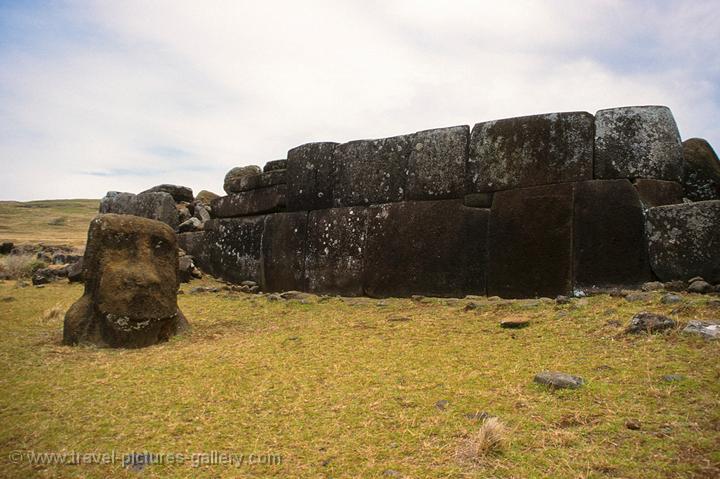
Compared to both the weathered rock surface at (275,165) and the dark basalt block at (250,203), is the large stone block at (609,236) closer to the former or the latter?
the dark basalt block at (250,203)

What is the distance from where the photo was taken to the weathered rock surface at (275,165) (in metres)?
10.1

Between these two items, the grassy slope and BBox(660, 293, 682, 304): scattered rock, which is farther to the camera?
the grassy slope

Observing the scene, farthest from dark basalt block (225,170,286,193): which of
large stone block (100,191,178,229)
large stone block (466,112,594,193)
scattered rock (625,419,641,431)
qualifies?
scattered rock (625,419,641,431)

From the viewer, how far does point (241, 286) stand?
9688 mm

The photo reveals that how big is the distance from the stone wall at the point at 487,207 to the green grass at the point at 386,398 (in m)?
0.96

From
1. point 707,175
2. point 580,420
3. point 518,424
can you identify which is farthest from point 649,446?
point 707,175

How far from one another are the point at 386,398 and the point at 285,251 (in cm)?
611

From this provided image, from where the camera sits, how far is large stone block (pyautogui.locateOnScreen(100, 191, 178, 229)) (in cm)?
1198

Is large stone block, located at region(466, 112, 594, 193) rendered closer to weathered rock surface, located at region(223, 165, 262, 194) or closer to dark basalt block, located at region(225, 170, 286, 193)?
dark basalt block, located at region(225, 170, 286, 193)

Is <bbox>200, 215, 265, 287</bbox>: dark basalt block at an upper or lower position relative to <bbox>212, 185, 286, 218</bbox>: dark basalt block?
lower

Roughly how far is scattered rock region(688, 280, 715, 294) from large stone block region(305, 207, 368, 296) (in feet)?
14.3

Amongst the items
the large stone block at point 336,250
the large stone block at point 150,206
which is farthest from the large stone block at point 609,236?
the large stone block at point 150,206

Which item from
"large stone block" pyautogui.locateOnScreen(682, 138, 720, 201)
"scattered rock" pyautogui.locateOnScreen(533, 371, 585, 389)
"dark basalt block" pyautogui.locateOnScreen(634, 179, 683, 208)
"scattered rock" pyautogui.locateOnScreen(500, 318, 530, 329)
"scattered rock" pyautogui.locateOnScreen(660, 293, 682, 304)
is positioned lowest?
"scattered rock" pyautogui.locateOnScreen(533, 371, 585, 389)

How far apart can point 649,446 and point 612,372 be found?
1.07 m
